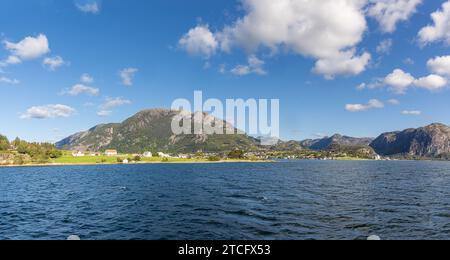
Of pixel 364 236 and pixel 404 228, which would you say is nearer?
pixel 364 236

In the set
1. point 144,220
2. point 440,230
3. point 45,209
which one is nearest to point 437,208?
point 440,230

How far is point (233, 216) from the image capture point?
2025 inches
